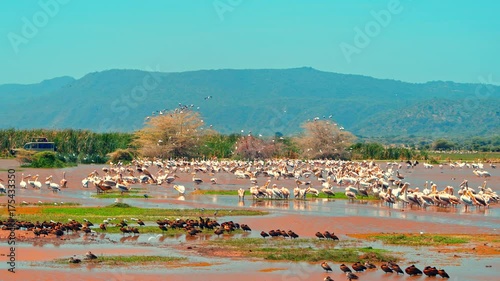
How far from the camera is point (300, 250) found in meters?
18.0

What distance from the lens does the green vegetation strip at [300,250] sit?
16.9 meters

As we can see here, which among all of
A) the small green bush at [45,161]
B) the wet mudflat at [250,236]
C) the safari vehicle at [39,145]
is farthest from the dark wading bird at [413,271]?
the safari vehicle at [39,145]

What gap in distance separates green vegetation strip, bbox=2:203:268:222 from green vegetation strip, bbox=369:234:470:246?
5766 mm

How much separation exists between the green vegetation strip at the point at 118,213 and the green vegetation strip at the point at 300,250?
192 inches

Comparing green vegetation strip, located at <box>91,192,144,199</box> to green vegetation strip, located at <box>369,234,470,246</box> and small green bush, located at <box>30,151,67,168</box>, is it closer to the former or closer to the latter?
green vegetation strip, located at <box>369,234,470,246</box>

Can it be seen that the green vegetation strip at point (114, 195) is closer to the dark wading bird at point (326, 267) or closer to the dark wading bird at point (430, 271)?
the dark wading bird at point (326, 267)

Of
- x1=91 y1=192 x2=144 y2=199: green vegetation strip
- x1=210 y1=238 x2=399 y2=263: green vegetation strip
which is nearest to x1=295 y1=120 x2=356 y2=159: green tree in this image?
x1=91 y1=192 x2=144 y2=199: green vegetation strip

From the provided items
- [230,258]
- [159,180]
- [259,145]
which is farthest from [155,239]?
[259,145]

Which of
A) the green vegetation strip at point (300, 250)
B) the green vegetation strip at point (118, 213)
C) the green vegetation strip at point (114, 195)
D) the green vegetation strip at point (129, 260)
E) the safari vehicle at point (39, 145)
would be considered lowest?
the green vegetation strip at point (129, 260)

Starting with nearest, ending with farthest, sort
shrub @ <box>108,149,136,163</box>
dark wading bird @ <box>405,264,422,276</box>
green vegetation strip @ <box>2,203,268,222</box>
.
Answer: dark wading bird @ <box>405,264,422,276</box> → green vegetation strip @ <box>2,203,268,222</box> → shrub @ <box>108,149,136,163</box>

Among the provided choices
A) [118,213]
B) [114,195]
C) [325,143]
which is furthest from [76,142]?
[118,213]

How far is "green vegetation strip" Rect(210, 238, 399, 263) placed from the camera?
55.5 feet

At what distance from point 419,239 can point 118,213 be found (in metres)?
8.65

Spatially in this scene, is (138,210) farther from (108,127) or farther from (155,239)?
(108,127)
